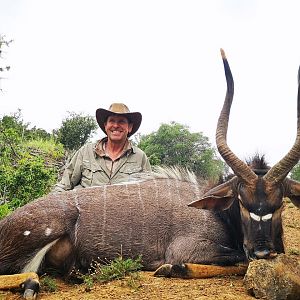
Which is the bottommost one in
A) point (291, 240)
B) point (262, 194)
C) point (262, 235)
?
point (291, 240)

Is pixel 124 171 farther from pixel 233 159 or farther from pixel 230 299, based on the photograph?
pixel 230 299

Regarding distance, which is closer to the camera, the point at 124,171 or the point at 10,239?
the point at 10,239

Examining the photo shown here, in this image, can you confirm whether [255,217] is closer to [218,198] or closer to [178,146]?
[218,198]

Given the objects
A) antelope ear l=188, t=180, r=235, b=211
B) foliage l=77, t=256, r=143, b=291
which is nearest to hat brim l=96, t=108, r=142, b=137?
antelope ear l=188, t=180, r=235, b=211

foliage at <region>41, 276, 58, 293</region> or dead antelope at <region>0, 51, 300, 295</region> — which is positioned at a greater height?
dead antelope at <region>0, 51, 300, 295</region>

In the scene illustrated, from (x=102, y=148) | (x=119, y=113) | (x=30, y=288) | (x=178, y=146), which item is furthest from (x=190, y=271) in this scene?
(x=178, y=146)

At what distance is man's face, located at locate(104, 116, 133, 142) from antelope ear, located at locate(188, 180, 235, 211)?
5.77 feet

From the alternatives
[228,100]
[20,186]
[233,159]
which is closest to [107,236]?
[233,159]

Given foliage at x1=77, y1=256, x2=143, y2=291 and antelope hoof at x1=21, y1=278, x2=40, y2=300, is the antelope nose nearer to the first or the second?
foliage at x1=77, y1=256, x2=143, y2=291

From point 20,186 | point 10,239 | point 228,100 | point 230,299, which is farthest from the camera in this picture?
point 20,186

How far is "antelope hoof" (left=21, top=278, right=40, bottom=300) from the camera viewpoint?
360 centimetres

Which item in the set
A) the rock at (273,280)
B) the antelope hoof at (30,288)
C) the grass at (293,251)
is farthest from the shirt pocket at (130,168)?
the rock at (273,280)

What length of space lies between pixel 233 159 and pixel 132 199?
3.31 feet

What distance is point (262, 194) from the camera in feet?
13.0
